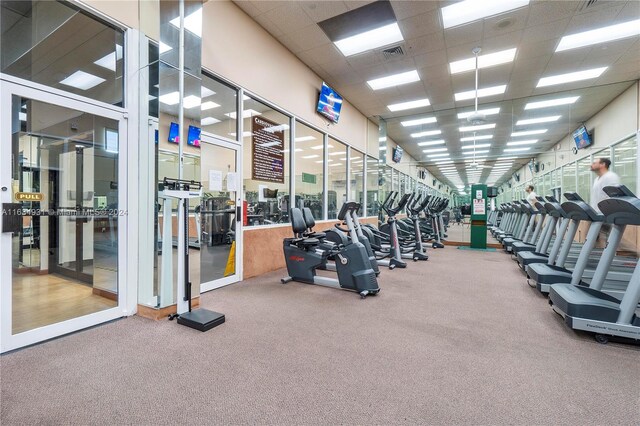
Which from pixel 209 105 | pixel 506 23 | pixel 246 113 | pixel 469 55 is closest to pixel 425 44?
pixel 469 55

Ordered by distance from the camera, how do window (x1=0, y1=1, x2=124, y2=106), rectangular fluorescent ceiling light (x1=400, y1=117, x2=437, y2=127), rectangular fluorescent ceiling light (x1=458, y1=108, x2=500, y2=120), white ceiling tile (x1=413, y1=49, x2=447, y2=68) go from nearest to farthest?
window (x1=0, y1=1, x2=124, y2=106) < white ceiling tile (x1=413, y1=49, x2=447, y2=68) < rectangular fluorescent ceiling light (x1=458, y1=108, x2=500, y2=120) < rectangular fluorescent ceiling light (x1=400, y1=117, x2=437, y2=127)

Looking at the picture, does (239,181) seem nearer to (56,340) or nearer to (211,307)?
(211,307)

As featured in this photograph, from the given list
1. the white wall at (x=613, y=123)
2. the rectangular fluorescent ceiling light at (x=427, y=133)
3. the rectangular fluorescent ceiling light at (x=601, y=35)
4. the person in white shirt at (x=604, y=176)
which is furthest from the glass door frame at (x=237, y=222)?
the white wall at (x=613, y=123)

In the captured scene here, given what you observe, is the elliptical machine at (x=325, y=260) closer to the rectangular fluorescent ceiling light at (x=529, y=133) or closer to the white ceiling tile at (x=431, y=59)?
the white ceiling tile at (x=431, y=59)

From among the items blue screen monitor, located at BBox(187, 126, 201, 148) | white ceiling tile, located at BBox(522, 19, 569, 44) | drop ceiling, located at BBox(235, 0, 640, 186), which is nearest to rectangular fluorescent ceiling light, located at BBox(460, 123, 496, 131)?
drop ceiling, located at BBox(235, 0, 640, 186)

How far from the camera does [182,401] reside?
169 centimetres

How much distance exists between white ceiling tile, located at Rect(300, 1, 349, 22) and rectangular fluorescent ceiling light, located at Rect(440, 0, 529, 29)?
1.60 metres

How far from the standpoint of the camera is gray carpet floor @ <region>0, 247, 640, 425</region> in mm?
1596

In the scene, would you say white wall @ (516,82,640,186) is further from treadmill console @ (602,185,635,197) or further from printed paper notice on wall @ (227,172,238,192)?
printed paper notice on wall @ (227,172,238,192)

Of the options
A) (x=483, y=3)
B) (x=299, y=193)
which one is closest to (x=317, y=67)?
(x=299, y=193)

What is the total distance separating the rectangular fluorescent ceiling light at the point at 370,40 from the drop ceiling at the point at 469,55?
0.44 feet

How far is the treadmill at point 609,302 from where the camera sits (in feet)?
7.73

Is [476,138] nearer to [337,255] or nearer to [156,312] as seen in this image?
[337,255]

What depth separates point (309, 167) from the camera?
22.2 feet
